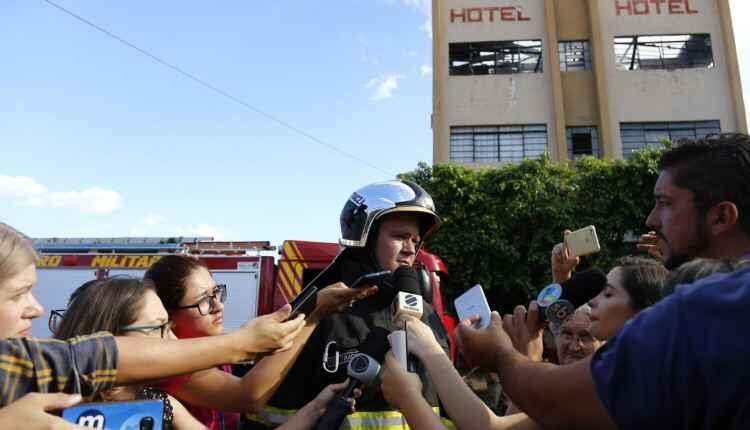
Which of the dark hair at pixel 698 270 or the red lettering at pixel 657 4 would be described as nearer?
the dark hair at pixel 698 270

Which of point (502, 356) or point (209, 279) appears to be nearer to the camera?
point (502, 356)

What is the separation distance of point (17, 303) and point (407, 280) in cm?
122

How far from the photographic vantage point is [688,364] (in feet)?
3.25

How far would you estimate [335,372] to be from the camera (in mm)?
2164

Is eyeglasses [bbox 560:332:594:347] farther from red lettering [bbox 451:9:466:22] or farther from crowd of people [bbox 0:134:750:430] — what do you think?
red lettering [bbox 451:9:466:22]

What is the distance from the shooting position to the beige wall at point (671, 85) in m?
19.4

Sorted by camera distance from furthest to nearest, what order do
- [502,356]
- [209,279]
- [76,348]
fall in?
[209,279] < [502,356] < [76,348]

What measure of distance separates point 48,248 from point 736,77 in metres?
21.8

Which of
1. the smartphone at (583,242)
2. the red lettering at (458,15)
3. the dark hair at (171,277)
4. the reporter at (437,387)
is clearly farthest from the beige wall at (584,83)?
the reporter at (437,387)

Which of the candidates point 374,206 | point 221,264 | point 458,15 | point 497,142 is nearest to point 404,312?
point 374,206

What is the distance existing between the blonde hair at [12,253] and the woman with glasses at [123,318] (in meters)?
0.45

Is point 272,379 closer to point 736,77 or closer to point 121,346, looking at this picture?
point 121,346

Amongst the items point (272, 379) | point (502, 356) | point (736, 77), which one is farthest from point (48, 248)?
point (736, 77)

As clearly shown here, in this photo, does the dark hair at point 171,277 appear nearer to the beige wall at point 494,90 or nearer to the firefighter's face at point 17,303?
the firefighter's face at point 17,303
